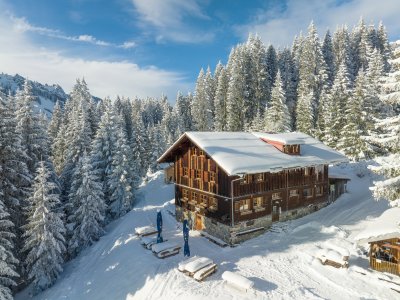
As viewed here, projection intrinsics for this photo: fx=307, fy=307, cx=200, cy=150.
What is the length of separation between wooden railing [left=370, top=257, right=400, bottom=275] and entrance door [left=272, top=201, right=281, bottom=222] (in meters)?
9.29

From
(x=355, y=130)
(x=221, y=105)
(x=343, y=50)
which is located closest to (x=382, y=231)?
(x=355, y=130)

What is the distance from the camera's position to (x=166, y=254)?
2281 centimetres

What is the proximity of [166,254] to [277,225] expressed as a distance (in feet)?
34.4

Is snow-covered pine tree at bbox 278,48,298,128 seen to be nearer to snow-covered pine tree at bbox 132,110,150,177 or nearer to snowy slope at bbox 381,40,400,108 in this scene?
snow-covered pine tree at bbox 132,110,150,177

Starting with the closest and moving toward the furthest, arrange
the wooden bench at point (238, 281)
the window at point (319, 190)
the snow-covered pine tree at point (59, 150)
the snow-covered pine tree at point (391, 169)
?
the snow-covered pine tree at point (391, 169)
the wooden bench at point (238, 281)
the window at point (319, 190)
the snow-covered pine tree at point (59, 150)

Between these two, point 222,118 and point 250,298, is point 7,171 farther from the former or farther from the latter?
point 222,118

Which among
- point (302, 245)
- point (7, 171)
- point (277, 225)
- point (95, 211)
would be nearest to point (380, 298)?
point (302, 245)

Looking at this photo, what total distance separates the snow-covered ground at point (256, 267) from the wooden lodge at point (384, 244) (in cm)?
65

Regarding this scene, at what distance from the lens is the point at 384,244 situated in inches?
747

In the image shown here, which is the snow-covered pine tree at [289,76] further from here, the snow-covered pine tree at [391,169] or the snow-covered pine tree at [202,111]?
the snow-covered pine tree at [391,169]

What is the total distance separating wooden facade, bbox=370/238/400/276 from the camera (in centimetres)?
1850

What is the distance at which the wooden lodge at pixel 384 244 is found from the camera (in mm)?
18219

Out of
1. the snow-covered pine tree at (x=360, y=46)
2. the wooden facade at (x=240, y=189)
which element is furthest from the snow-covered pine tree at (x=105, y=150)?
the snow-covered pine tree at (x=360, y=46)

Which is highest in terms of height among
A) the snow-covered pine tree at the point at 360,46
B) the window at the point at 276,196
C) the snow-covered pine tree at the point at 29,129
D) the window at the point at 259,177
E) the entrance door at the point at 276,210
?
the snow-covered pine tree at the point at 360,46
